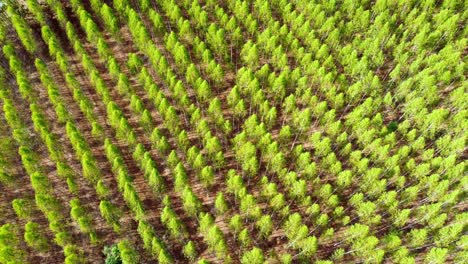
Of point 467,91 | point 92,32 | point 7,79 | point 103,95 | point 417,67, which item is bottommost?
point 467,91

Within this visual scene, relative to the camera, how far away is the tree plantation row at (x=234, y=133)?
49906mm

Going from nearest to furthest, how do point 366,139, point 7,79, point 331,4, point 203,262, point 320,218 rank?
point 203,262 < point 320,218 < point 366,139 < point 7,79 < point 331,4

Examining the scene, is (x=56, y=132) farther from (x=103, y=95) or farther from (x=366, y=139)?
(x=366, y=139)

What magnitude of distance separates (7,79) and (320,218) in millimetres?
49776

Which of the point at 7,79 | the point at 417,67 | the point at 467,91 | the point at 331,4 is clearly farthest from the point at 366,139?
the point at 7,79

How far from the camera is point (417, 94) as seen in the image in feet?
206

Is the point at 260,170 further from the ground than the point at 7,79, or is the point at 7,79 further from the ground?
the point at 7,79

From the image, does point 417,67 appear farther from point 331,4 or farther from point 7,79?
point 7,79

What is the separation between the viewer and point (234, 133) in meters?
60.6

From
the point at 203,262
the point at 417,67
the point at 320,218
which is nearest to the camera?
the point at 203,262

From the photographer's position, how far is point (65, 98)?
201ft

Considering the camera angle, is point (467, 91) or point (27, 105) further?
point (467, 91)

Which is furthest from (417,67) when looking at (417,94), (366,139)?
(366,139)

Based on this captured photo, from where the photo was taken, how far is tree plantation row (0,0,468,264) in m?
49.9
